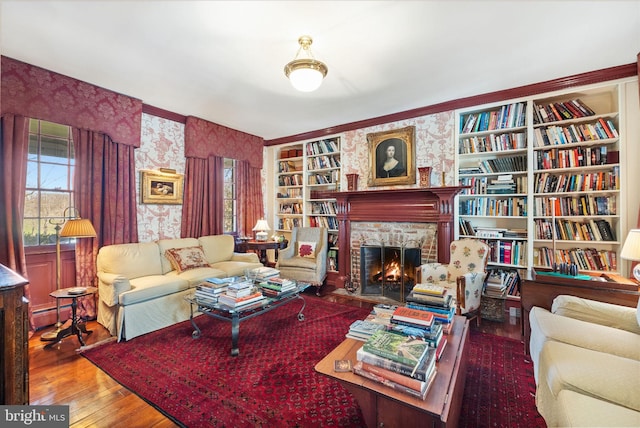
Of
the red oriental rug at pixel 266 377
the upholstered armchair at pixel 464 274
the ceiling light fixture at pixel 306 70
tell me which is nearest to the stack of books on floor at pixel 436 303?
the red oriental rug at pixel 266 377

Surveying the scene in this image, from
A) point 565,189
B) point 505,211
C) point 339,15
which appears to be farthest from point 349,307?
point 339,15

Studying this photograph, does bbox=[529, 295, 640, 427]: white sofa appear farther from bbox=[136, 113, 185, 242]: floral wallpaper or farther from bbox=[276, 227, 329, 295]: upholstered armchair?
bbox=[136, 113, 185, 242]: floral wallpaper

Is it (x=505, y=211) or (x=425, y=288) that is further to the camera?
(x=505, y=211)

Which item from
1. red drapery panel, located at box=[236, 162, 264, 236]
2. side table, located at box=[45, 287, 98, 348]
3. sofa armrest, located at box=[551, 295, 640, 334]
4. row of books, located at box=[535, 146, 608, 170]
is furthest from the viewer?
red drapery panel, located at box=[236, 162, 264, 236]

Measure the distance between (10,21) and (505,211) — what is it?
16.1 feet

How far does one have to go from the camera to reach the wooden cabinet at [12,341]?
1121mm

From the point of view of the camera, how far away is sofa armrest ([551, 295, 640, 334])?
164 centimetres

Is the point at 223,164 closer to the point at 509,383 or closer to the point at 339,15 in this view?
the point at 339,15

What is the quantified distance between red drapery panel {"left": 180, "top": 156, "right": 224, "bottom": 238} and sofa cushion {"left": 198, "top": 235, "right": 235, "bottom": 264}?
23 cm

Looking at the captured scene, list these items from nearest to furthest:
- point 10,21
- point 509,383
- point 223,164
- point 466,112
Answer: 1. point 509,383
2. point 10,21
3. point 466,112
4. point 223,164

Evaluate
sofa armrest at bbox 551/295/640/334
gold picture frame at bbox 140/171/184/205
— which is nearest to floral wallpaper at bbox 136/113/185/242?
gold picture frame at bbox 140/171/184/205

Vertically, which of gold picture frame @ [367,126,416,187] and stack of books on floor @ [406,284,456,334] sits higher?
gold picture frame @ [367,126,416,187]

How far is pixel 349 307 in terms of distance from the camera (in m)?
3.41

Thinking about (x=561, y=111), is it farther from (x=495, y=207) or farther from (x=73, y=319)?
(x=73, y=319)
